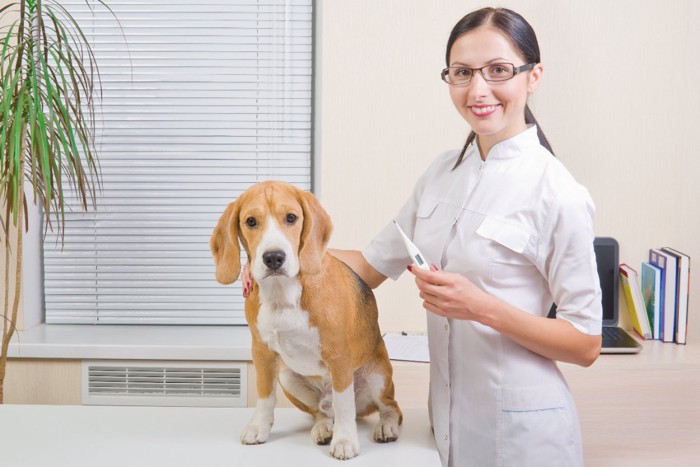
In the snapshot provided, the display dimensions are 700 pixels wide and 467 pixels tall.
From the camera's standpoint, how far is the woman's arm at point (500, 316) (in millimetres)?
1342

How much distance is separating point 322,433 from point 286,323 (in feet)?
0.88

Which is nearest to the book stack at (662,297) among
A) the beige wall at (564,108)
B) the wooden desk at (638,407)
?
the beige wall at (564,108)

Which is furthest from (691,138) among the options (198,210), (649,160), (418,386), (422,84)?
(198,210)

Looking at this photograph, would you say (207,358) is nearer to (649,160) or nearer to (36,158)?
(36,158)

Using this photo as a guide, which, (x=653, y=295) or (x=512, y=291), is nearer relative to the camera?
(x=512, y=291)

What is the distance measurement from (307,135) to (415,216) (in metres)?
1.54

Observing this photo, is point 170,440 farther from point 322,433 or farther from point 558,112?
point 558,112

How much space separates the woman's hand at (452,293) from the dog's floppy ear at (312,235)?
0.17 meters

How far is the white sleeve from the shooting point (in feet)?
4.53

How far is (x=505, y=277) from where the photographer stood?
1.44 m

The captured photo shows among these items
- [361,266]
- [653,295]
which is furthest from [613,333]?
[361,266]

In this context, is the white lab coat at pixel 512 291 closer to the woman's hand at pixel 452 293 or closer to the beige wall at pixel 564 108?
the woman's hand at pixel 452 293

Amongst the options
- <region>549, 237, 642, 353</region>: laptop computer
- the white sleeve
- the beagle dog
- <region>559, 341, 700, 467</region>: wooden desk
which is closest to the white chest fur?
the beagle dog

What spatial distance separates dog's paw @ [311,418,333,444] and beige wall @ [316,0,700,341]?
4.83 feet
